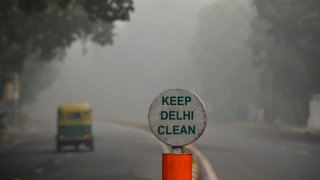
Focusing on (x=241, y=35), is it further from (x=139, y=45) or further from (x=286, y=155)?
(x=139, y=45)

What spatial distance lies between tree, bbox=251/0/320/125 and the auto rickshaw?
68.6 ft

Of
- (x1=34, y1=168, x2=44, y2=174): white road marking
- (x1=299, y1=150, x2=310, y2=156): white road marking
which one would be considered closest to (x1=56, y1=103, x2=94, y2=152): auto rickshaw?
(x1=299, y1=150, x2=310, y2=156): white road marking

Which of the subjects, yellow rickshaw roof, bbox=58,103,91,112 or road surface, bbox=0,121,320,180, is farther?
yellow rickshaw roof, bbox=58,103,91,112

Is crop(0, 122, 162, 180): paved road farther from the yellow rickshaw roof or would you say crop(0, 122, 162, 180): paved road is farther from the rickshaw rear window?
the yellow rickshaw roof

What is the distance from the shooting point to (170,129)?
30.7 ft

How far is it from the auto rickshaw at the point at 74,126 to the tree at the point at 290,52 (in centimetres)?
2090

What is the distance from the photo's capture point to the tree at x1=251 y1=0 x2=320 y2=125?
2103 inches

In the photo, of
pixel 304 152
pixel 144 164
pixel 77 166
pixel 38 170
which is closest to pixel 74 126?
pixel 77 166

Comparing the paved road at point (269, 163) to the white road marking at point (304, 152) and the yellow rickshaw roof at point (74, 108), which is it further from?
the yellow rickshaw roof at point (74, 108)

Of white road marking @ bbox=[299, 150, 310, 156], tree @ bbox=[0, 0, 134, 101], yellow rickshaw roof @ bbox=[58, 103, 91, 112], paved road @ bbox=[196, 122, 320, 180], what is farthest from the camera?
tree @ bbox=[0, 0, 134, 101]

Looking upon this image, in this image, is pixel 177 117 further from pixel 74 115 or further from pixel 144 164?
pixel 74 115

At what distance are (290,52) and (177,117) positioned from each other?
53609 mm

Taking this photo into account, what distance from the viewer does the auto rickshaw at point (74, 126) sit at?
35406 millimetres

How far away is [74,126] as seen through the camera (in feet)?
116
